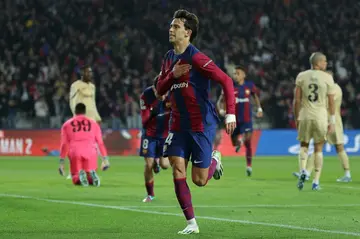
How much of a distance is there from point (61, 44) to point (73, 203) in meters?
23.8

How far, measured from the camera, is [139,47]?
1460 inches

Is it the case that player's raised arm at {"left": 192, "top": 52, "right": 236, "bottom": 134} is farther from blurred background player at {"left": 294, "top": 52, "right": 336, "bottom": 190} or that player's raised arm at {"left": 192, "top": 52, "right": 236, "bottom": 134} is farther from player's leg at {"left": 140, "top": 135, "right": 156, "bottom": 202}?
blurred background player at {"left": 294, "top": 52, "right": 336, "bottom": 190}

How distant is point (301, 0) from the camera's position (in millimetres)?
39312

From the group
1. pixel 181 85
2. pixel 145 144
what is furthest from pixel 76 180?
pixel 181 85

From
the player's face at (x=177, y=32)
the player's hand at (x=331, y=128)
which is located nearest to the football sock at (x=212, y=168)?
the player's face at (x=177, y=32)

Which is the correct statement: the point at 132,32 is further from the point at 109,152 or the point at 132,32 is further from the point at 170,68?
the point at 170,68

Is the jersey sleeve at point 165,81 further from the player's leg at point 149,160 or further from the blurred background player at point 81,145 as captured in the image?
the blurred background player at point 81,145

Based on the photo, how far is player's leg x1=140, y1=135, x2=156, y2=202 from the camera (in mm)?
14641

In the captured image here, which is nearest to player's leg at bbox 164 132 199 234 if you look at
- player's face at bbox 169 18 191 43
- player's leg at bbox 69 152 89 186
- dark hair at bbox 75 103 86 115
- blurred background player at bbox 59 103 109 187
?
player's face at bbox 169 18 191 43

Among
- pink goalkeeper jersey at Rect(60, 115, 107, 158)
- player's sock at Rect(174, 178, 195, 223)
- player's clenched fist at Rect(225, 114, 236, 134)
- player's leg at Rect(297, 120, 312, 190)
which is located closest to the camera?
player's clenched fist at Rect(225, 114, 236, 134)

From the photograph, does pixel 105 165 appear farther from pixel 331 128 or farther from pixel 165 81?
pixel 165 81

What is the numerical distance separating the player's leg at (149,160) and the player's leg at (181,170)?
4387mm

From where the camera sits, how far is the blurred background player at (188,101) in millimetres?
10133

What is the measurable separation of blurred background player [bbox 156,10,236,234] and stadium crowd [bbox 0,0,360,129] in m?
22.1
